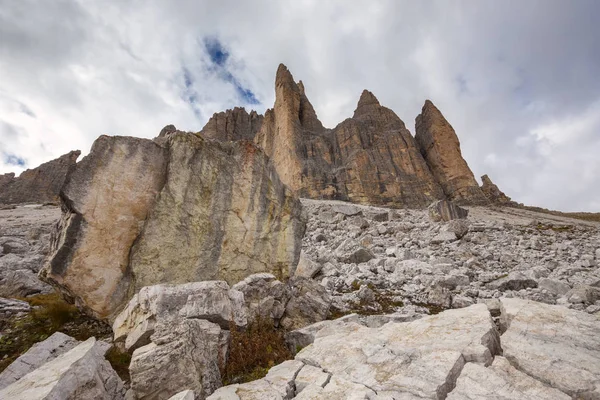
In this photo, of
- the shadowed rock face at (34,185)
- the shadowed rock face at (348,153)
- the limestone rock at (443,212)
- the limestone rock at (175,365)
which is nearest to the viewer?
the limestone rock at (175,365)

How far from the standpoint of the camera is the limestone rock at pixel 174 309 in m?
5.42

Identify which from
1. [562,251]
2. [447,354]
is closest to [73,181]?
[447,354]

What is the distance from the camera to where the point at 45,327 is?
7469 millimetres

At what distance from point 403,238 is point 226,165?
16.5m

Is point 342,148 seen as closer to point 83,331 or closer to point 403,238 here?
point 403,238

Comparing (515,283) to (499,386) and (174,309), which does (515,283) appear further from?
(174,309)

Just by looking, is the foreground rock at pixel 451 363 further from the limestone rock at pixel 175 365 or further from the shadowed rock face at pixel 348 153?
the shadowed rock face at pixel 348 153

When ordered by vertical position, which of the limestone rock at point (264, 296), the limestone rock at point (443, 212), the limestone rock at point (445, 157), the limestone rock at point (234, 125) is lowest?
the limestone rock at point (264, 296)

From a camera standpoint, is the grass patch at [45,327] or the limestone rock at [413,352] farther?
the grass patch at [45,327]

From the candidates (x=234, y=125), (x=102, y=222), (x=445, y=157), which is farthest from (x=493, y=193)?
(x=234, y=125)

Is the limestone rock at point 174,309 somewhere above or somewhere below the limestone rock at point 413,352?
above

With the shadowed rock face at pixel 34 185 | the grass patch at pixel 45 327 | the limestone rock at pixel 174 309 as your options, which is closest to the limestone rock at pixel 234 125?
the shadowed rock face at pixel 34 185

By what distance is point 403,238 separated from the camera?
21266 mm

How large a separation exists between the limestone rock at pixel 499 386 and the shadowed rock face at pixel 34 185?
10631cm
